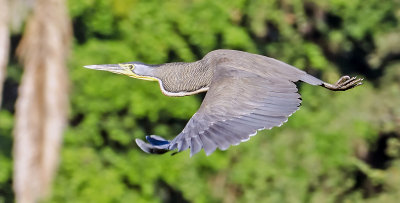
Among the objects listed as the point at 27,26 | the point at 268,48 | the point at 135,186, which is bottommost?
the point at 135,186

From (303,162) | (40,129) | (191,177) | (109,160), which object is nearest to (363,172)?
(303,162)

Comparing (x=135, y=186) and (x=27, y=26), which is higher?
(x=27, y=26)

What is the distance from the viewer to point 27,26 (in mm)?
13961

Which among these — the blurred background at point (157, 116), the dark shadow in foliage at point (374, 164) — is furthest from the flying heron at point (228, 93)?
the dark shadow in foliage at point (374, 164)

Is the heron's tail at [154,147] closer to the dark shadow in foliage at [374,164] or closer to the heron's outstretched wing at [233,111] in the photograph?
the heron's outstretched wing at [233,111]

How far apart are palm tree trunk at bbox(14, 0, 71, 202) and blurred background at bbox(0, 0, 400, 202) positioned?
11 millimetres

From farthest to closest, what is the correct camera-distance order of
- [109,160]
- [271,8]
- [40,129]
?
[271,8] < [109,160] < [40,129]

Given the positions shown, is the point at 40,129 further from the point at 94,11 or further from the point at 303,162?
the point at 303,162

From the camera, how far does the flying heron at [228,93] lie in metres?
6.80

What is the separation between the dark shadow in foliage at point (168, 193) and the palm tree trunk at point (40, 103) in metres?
1.83

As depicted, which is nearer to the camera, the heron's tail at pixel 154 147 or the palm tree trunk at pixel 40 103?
the heron's tail at pixel 154 147

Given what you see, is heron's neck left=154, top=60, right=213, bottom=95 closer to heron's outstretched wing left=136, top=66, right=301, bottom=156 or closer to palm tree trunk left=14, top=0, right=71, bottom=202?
heron's outstretched wing left=136, top=66, right=301, bottom=156

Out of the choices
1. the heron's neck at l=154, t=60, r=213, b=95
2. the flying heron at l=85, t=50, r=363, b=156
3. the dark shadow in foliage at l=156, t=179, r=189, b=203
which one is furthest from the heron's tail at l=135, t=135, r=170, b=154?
the dark shadow in foliage at l=156, t=179, r=189, b=203

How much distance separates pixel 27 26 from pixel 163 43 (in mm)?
1651
